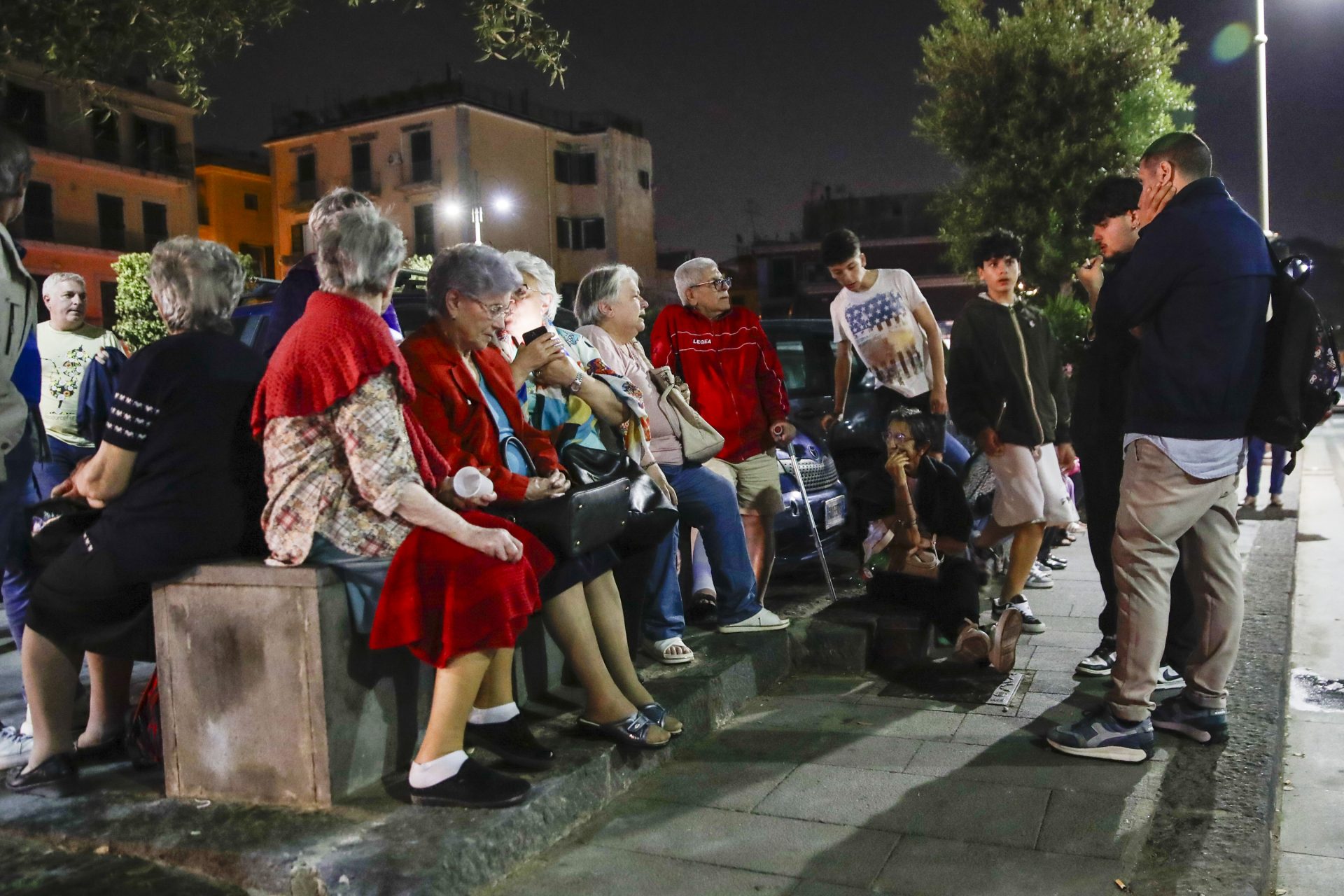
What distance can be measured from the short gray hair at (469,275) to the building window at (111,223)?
1478 inches

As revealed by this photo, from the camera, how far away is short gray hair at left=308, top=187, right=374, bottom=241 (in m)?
3.40

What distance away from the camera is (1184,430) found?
3.60m

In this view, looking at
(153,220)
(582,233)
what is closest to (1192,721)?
(153,220)

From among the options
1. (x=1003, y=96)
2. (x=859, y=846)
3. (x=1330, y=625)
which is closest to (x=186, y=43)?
(x=859, y=846)

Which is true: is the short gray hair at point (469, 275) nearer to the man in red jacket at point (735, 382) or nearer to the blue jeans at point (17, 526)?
the blue jeans at point (17, 526)

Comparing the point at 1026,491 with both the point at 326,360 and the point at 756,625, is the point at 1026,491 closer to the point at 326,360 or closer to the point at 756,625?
the point at 756,625

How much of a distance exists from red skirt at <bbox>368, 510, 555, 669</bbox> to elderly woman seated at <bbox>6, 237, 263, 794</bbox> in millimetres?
634

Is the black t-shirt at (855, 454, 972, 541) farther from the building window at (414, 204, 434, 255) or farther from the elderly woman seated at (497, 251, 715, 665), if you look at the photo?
the building window at (414, 204, 434, 255)

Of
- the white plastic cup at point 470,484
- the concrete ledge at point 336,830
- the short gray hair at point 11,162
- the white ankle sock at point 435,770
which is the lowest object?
the concrete ledge at point 336,830

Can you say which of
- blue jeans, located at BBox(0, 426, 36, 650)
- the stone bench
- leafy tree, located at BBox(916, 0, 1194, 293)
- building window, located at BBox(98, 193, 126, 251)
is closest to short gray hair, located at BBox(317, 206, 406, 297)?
the stone bench

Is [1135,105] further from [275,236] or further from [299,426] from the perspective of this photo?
[275,236]

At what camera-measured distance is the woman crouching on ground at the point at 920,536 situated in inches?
189

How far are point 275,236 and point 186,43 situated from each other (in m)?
41.1

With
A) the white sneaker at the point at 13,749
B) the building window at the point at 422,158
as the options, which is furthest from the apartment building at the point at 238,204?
the white sneaker at the point at 13,749
